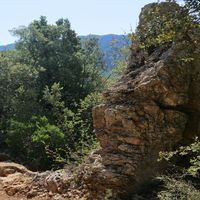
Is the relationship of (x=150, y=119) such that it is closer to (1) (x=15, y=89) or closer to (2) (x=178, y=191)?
(2) (x=178, y=191)

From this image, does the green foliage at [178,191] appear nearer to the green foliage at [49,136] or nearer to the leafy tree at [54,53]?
the green foliage at [49,136]

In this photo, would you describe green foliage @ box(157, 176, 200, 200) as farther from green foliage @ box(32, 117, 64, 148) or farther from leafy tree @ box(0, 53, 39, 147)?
leafy tree @ box(0, 53, 39, 147)

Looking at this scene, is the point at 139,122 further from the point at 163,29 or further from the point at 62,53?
the point at 62,53

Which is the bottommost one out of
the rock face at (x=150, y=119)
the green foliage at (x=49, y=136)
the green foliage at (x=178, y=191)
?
the green foliage at (x=49, y=136)

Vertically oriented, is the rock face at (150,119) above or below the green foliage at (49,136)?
above

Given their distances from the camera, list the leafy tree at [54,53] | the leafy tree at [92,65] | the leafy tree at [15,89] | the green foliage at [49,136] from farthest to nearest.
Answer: the leafy tree at [92,65] → the leafy tree at [54,53] → the leafy tree at [15,89] → the green foliage at [49,136]

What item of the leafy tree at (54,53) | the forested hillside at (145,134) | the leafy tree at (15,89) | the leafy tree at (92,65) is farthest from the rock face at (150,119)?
the leafy tree at (92,65)

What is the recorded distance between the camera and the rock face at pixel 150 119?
25.0 ft

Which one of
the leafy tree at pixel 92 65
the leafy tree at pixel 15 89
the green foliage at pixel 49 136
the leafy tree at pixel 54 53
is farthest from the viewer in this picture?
the leafy tree at pixel 92 65

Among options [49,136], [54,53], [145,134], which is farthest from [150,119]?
[54,53]

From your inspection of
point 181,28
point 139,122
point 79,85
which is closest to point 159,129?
point 139,122

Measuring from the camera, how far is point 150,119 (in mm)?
7703

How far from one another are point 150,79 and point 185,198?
2.50 metres

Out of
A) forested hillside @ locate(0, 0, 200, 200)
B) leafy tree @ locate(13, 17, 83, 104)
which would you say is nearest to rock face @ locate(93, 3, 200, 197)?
forested hillside @ locate(0, 0, 200, 200)
